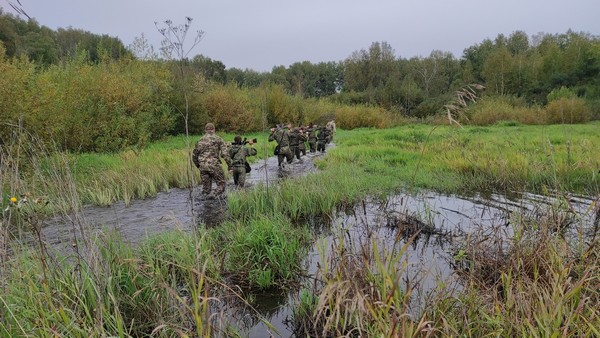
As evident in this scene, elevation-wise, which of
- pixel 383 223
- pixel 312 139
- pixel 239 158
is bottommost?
pixel 383 223

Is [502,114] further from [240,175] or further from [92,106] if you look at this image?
[92,106]

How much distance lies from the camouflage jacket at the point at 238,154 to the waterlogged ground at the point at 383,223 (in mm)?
1411

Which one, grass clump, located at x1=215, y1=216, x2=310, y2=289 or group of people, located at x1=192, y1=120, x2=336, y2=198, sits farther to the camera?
group of people, located at x1=192, y1=120, x2=336, y2=198

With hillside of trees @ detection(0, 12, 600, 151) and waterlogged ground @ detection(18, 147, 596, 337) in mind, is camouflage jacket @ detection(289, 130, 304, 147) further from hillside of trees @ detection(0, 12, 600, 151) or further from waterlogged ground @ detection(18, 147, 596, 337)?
waterlogged ground @ detection(18, 147, 596, 337)

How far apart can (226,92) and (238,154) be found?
62.6ft

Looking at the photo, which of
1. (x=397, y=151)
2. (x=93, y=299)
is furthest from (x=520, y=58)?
(x=93, y=299)

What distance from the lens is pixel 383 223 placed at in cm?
707

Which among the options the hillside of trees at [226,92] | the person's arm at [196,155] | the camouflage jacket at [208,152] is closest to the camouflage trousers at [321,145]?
the hillside of trees at [226,92]

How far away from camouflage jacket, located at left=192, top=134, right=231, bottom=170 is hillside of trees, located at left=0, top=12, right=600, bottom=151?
227cm

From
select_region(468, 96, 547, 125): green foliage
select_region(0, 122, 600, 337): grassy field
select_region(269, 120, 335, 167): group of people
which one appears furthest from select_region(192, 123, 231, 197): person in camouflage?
select_region(468, 96, 547, 125): green foliage

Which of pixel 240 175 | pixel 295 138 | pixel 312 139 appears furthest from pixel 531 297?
pixel 312 139

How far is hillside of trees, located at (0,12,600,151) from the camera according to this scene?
1118cm

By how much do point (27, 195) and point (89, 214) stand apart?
5951mm

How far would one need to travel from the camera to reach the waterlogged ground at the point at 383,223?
13.6 feet
